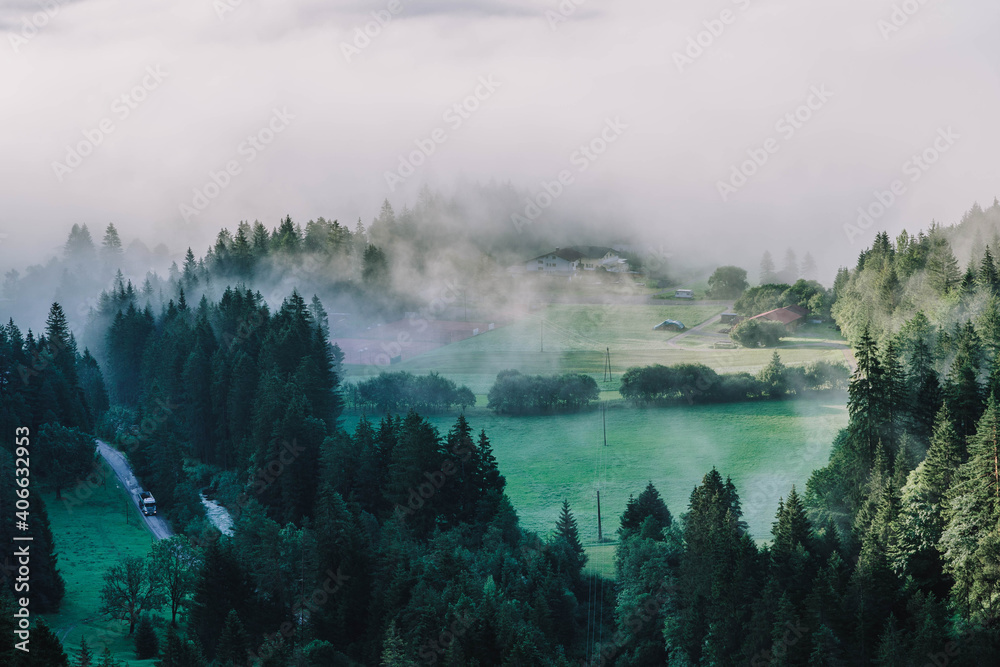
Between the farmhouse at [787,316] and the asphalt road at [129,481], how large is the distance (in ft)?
209

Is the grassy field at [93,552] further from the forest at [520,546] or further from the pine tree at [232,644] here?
the pine tree at [232,644]

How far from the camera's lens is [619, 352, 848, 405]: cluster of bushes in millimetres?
95188

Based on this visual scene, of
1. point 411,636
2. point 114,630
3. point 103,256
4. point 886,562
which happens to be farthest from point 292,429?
point 103,256

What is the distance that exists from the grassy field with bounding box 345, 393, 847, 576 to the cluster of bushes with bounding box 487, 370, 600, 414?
1.62m

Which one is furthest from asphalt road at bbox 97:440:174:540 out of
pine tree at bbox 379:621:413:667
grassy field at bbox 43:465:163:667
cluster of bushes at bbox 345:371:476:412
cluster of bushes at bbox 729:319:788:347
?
cluster of bushes at bbox 729:319:788:347

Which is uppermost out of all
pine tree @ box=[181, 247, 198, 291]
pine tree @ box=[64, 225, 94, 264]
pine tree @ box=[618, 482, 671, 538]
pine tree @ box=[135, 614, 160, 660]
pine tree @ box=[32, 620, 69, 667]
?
pine tree @ box=[64, 225, 94, 264]

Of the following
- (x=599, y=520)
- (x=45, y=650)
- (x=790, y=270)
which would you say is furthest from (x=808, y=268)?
(x=45, y=650)

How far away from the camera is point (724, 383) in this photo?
319 feet

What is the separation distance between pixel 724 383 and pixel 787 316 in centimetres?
1655

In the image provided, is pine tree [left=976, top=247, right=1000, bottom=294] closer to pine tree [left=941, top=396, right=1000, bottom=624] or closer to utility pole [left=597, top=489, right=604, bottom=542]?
utility pole [left=597, top=489, right=604, bottom=542]

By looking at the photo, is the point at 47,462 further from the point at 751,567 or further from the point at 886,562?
the point at 886,562

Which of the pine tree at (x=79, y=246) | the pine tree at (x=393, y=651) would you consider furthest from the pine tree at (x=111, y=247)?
the pine tree at (x=393, y=651)

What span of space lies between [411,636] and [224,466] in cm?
4161

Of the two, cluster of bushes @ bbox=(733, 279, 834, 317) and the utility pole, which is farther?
cluster of bushes @ bbox=(733, 279, 834, 317)
